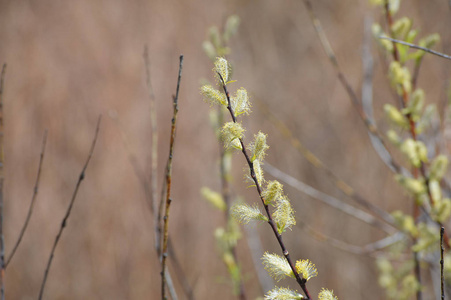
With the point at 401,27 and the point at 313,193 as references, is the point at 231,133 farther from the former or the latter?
the point at 313,193

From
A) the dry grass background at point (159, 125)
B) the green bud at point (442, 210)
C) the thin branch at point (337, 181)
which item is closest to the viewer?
the green bud at point (442, 210)

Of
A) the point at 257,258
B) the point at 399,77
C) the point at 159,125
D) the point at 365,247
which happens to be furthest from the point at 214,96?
the point at 159,125

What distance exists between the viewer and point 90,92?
2.17 metres

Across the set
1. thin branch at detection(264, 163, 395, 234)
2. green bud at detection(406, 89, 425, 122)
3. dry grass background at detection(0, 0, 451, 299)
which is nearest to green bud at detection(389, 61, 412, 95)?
green bud at detection(406, 89, 425, 122)

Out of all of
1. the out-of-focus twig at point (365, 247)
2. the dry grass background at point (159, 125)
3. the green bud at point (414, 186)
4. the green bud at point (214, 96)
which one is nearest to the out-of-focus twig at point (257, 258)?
the out-of-focus twig at point (365, 247)

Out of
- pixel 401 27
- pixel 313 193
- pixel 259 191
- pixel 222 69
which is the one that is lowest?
pixel 259 191

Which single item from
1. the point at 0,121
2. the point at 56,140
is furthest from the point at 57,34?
the point at 0,121

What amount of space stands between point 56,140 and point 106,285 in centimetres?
78

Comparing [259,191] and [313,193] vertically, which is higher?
[313,193]

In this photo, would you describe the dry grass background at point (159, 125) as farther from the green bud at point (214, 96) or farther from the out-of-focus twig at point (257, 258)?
the green bud at point (214, 96)

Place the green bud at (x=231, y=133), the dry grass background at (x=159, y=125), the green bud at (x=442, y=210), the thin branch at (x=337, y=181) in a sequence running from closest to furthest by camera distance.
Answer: the green bud at (x=231, y=133)
the green bud at (x=442, y=210)
the thin branch at (x=337, y=181)
the dry grass background at (x=159, y=125)

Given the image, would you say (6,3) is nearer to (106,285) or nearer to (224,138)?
(106,285)

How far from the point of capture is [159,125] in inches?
86.0

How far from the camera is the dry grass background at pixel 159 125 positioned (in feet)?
6.33
